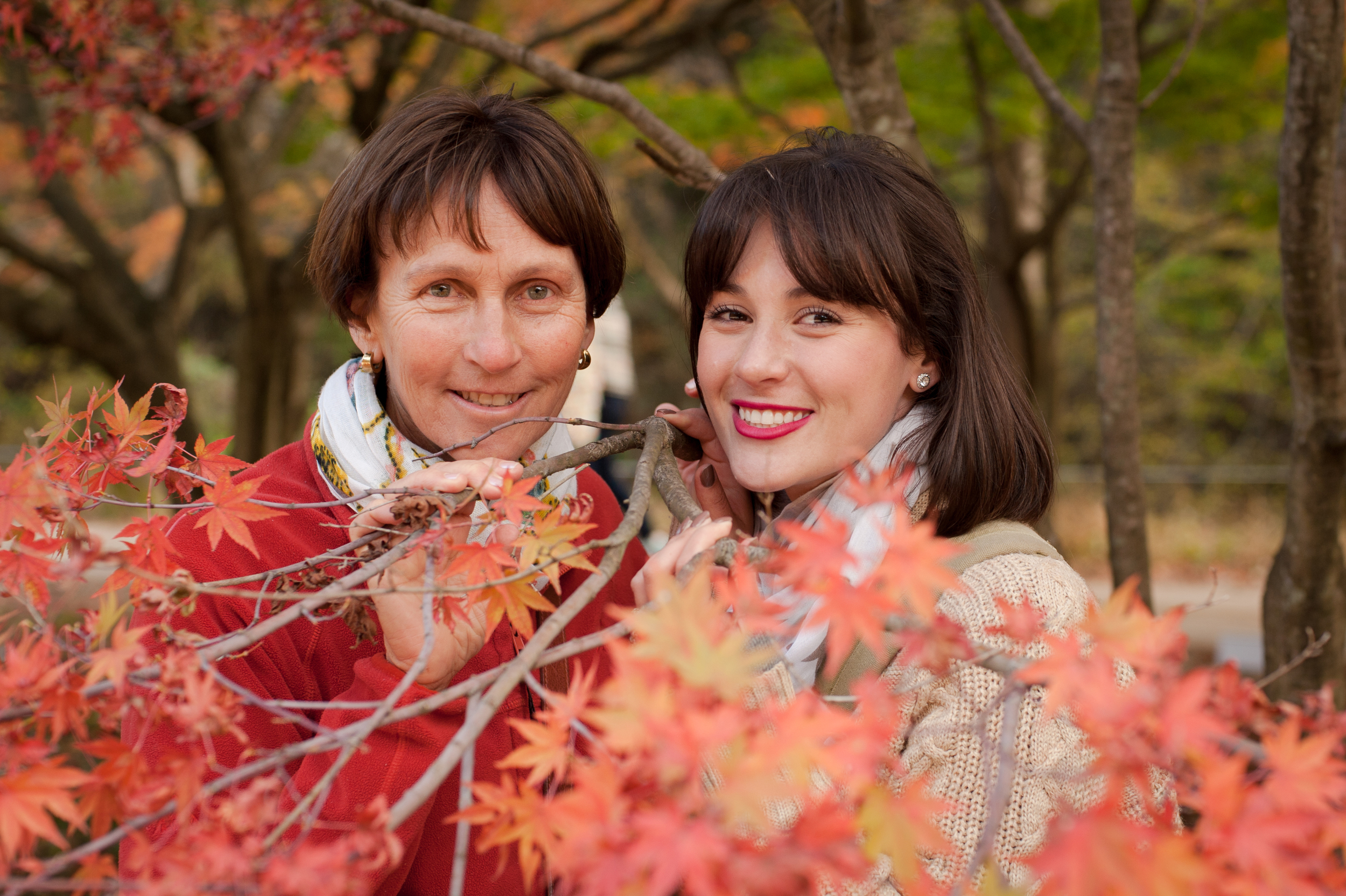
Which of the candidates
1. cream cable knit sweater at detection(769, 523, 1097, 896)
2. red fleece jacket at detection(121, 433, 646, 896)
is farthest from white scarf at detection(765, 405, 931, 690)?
red fleece jacket at detection(121, 433, 646, 896)

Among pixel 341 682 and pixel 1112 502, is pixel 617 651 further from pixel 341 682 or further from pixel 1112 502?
pixel 1112 502

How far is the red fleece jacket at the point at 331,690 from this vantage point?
1582 millimetres

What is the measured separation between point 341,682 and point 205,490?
0.50m

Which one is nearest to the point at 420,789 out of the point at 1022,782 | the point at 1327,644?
the point at 1022,782

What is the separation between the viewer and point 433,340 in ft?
6.13

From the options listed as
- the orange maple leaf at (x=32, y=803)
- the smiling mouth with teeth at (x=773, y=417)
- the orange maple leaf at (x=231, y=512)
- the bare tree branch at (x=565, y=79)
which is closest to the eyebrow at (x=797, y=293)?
the smiling mouth with teeth at (x=773, y=417)

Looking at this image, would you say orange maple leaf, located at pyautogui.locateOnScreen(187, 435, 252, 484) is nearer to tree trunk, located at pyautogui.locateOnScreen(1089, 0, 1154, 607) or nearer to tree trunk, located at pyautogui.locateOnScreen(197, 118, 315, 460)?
tree trunk, located at pyautogui.locateOnScreen(1089, 0, 1154, 607)

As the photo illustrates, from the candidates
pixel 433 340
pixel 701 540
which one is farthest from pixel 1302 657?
pixel 433 340

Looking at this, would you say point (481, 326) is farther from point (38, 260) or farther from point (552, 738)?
point (38, 260)

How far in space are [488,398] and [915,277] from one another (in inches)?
33.2

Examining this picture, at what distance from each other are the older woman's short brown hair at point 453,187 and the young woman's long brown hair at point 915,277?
0.82 ft

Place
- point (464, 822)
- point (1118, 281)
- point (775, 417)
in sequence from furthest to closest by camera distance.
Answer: point (1118, 281) < point (775, 417) < point (464, 822)

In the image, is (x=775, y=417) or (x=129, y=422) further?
(x=775, y=417)

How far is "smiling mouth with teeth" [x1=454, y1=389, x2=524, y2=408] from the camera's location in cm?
194
